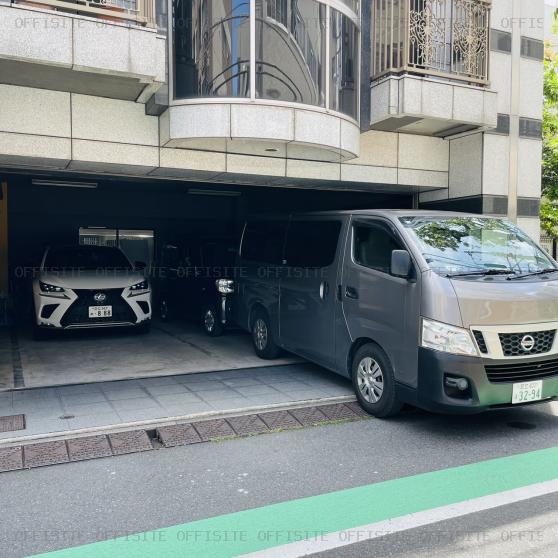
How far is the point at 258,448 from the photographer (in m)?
4.80

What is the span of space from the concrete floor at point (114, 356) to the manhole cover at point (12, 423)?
1209mm

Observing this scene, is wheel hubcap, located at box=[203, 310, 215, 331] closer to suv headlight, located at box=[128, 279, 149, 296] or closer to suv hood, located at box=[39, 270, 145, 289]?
suv headlight, located at box=[128, 279, 149, 296]

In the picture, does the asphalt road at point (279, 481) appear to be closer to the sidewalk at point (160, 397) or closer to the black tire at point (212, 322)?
the sidewalk at point (160, 397)

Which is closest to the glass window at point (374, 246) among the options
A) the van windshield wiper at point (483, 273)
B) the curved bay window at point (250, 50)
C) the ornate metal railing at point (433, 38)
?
the van windshield wiper at point (483, 273)

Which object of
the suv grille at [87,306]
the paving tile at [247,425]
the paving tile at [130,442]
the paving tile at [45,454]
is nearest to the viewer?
the paving tile at [45,454]

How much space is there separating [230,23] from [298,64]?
958 mm

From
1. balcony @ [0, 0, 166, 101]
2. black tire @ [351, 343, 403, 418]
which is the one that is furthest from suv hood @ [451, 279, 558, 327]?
balcony @ [0, 0, 166, 101]

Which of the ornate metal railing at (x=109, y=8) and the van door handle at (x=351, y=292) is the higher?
the ornate metal railing at (x=109, y=8)

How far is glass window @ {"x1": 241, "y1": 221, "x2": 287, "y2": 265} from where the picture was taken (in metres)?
7.82

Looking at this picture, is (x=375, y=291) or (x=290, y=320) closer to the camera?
(x=375, y=291)

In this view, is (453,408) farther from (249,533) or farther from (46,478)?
(46,478)

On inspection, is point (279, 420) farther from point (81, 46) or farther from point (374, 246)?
point (81, 46)

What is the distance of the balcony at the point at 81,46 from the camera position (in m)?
5.45

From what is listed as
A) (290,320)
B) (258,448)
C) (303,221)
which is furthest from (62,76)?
(258,448)
